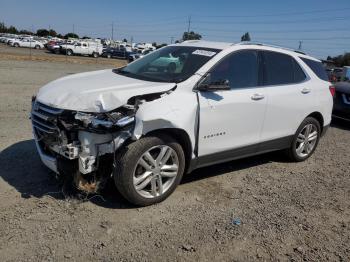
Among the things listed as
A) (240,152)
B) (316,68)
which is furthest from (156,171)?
(316,68)

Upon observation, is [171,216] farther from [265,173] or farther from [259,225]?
[265,173]

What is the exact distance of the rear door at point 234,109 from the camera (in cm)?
451

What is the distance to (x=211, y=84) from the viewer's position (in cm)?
445

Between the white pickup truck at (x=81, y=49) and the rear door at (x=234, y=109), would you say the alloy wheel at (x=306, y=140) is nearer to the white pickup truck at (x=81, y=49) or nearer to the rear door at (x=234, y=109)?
the rear door at (x=234, y=109)

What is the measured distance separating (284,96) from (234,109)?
3.76ft

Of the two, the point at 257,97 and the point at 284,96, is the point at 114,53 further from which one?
the point at 257,97

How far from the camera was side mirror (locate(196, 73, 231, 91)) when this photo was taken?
4414 mm

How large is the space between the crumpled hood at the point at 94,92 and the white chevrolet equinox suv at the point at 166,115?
0.04 feet

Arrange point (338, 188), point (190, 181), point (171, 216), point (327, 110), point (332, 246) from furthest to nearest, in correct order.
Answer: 1. point (327, 110)
2. point (338, 188)
3. point (190, 181)
4. point (171, 216)
5. point (332, 246)

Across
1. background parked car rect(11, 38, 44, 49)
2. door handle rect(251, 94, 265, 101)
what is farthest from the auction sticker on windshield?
background parked car rect(11, 38, 44, 49)

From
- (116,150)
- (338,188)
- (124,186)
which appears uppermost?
(116,150)

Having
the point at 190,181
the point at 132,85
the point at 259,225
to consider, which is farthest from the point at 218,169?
the point at 132,85

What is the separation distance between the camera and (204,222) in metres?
4.07

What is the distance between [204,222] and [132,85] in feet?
5.54
